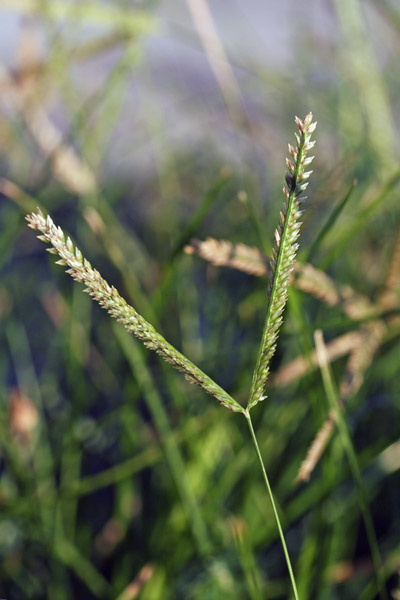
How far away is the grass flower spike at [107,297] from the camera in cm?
25

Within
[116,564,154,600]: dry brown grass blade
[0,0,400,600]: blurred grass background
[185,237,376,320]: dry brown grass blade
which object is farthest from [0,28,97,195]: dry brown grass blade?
[116,564,154,600]: dry brown grass blade

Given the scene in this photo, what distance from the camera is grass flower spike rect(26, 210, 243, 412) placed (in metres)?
0.25

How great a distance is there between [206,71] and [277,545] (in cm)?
166

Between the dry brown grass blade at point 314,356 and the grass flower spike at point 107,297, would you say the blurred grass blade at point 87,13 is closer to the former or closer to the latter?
the dry brown grass blade at point 314,356

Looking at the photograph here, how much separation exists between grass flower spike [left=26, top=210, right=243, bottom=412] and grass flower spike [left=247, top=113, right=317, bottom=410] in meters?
0.02

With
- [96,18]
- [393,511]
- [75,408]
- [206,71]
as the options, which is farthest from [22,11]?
[206,71]

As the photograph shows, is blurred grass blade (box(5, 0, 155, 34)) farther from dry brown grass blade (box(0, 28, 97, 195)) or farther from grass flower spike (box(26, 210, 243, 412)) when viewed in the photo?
grass flower spike (box(26, 210, 243, 412))

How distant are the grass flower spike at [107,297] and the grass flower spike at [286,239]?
25mm

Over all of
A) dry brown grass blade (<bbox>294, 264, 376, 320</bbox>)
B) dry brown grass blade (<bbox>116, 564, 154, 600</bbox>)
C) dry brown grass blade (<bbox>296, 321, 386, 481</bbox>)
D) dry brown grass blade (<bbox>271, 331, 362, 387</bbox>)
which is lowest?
dry brown grass blade (<bbox>116, 564, 154, 600</bbox>)

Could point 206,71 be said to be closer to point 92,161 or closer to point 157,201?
point 157,201

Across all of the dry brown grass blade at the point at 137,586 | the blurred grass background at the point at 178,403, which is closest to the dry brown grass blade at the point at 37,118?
the blurred grass background at the point at 178,403

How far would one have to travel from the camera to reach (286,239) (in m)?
0.27

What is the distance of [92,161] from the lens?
2.71ft

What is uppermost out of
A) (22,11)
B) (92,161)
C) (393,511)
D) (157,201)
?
(22,11)
